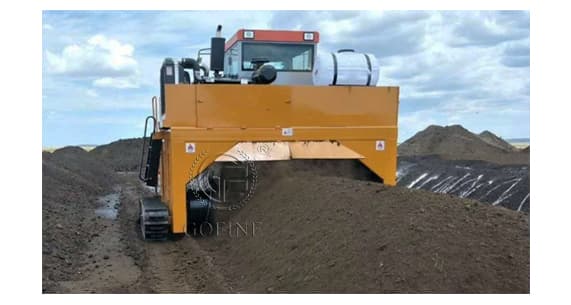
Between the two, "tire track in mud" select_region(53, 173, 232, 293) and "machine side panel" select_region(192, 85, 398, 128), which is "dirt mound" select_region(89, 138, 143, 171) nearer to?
"tire track in mud" select_region(53, 173, 232, 293)

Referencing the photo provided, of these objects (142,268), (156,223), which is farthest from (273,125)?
(142,268)

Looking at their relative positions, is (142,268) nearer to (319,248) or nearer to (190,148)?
(190,148)

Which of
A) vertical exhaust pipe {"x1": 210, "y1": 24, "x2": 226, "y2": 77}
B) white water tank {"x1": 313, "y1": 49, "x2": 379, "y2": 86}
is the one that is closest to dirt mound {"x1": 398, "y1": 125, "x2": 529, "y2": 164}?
white water tank {"x1": 313, "y1": 49, "x2": 379, "y2": 86}

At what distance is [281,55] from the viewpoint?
1018 centimetres

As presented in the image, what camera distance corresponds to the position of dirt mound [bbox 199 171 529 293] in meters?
4.64

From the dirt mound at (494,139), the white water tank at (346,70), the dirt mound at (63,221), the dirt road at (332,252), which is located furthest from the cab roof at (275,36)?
the dirt mound at (494,139)

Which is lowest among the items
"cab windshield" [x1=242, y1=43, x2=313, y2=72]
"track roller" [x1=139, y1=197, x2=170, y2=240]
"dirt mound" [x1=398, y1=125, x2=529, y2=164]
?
"track roller" [x1=139, y1=197, x2=170, y2=240]

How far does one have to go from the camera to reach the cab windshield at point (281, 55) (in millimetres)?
10133

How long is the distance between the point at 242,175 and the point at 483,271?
489cm

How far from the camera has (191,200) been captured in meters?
8.27
